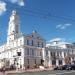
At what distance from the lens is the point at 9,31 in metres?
78.2

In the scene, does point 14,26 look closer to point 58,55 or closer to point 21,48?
point 21,48

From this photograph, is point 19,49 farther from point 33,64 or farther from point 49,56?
point 49,56

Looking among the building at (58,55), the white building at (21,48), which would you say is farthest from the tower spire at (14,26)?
the building at (58,55)

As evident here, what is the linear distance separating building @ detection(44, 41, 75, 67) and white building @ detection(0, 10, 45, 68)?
2224 millimetres

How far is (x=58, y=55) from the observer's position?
73.9 metres

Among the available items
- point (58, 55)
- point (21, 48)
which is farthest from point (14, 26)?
point (58, 55)

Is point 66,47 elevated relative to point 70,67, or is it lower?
elevated

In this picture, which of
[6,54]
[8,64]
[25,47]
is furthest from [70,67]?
[6,54]

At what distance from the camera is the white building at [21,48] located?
213 ft

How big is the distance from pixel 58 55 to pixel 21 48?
1501 cm

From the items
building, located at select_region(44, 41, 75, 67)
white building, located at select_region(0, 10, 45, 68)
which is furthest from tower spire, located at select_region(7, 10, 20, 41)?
building, located at select_region(44, 41, 75, 67)

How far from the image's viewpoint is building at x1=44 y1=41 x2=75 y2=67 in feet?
231

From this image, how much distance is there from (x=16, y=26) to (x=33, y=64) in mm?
16284

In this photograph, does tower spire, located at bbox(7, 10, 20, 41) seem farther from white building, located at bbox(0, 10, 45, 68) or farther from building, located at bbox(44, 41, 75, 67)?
building, located at bbox(44, 41, 75, 67)
